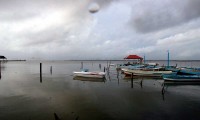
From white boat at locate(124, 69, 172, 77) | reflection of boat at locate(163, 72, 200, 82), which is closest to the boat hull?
reflection of boat at locate(163, 72, 200, 82)

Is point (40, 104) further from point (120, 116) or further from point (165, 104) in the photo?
point (165, 104)

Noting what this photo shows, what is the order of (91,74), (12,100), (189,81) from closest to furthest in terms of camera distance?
(12,100) < (189,81) < (91,74)

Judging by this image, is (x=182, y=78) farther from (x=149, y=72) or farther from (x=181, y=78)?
(x=149, y=72)

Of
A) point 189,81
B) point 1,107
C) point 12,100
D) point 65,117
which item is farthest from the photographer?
point 189,81

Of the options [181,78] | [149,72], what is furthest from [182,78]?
[149,72]

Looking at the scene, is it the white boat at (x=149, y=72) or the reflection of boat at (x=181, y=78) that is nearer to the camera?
the reflection of boat at (x=181, y=78)

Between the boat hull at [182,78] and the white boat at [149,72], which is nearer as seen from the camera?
the boat hull at [182,78]

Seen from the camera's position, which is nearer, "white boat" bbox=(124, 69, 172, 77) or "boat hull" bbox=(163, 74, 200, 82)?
"boat hull" bbox=(163, 74, 200, 82)

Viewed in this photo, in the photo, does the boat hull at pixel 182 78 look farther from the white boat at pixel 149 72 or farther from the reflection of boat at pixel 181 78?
the white boat at pixel 149 72

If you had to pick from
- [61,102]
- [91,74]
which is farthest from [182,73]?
[61,102]

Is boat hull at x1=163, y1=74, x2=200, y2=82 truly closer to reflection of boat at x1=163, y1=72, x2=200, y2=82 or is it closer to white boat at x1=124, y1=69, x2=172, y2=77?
reflection of boat at x1=163, y1=72, x2=200, y2=82

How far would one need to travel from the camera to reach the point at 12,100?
20.6m

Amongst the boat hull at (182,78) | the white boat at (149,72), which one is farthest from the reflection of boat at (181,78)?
the white boat at (149,72)

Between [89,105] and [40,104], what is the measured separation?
510 cm
